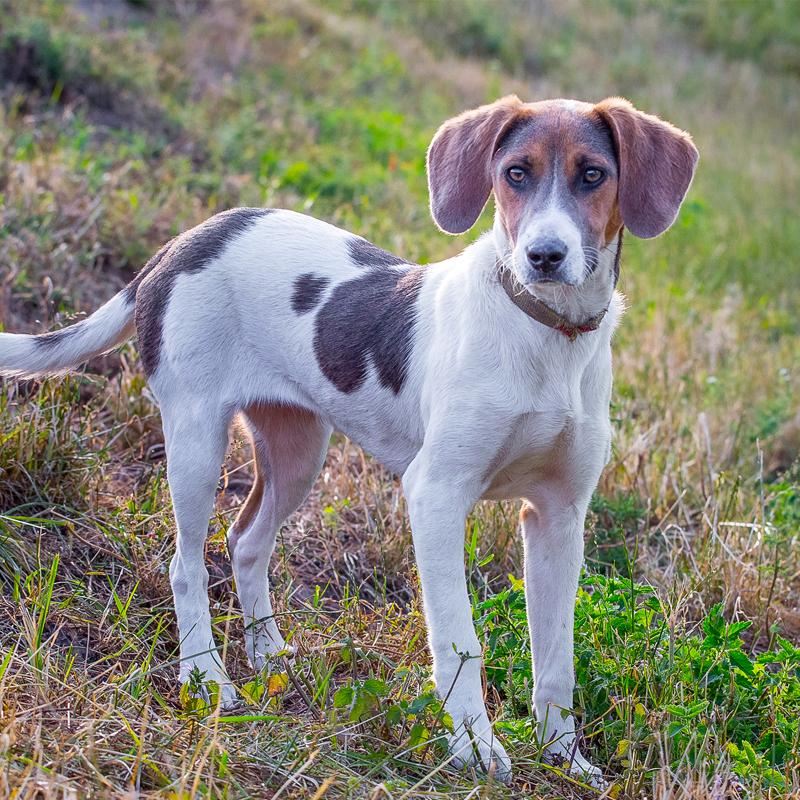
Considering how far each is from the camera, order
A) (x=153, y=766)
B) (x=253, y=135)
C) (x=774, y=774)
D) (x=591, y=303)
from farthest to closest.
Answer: (x=253, y=135) → (x=591, y=303) → (x=774, y=774) → (x=153, y=766)

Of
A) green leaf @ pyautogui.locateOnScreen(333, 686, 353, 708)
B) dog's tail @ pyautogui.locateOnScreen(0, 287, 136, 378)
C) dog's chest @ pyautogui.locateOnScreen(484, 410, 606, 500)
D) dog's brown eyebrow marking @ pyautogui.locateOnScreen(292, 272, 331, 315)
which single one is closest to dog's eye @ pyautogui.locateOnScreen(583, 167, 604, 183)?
dog's chest @ pyautogui.locateOnScreen(484, 410, 606, 500)

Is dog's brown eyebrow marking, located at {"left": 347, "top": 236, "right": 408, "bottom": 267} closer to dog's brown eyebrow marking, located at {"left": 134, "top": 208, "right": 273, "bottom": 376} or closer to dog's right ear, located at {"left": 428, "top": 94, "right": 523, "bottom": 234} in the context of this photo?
dog's brown eyebrow marking, located at {"left": 134, "top": 208, "right": 273, "bottom": 376}

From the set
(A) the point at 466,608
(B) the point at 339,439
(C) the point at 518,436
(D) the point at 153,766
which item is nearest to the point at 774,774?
(A) the point at 466,608

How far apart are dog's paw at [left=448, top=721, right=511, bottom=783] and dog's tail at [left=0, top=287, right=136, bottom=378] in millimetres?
1860

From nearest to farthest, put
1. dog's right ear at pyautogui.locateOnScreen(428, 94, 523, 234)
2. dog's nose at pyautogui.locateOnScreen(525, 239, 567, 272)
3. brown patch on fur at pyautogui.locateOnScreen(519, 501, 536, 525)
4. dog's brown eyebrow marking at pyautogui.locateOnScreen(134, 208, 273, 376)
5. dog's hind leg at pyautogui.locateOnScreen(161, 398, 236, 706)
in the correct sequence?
dog's nose at pyautogui.locateOnScreen(525, 239, 567, 272) → dog's right ear at pyautogui.locateOnScreen(428, 94, 523, 234) → brown patch on fur at pyautogui.locateOnScreen(519, 501, 536, 525) → dog's hind leg at pyautogui.locateOnScreen(161, 398, 236, 706) → dog's brown eyebrow marking at pyautogui.locateOnScreen(134, 208, 273, 376)

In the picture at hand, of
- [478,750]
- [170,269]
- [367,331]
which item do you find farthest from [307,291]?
[478,750]

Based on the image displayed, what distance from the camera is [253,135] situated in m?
9.20

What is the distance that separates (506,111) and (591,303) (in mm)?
610

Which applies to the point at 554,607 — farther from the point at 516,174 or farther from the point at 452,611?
the point at 516,174

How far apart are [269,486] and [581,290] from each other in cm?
143

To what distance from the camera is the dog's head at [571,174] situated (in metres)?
3.06

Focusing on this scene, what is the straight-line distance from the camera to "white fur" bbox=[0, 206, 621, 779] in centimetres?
316

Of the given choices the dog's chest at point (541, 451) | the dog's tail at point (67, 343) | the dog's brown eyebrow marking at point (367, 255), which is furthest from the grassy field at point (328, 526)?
the dog's brown eyebrow marking at point (367, 255)

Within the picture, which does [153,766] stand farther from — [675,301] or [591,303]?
[675,301]
